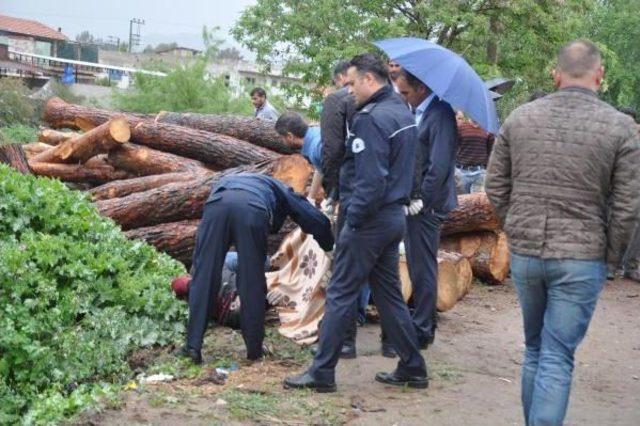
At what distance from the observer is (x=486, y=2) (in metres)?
22.5

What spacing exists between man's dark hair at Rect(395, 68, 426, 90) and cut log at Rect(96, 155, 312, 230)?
3.03 metres

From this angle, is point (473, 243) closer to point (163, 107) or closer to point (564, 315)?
point (564, 315)

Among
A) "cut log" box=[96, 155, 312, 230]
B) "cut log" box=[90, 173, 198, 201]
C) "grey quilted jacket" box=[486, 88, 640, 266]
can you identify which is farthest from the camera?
Result: "cut log" box=[90, 173, 198, 201]

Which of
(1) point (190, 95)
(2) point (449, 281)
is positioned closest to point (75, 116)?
(2) point (449, 281)

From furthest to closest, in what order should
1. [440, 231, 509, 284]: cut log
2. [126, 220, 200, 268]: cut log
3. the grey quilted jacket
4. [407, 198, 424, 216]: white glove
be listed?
[440, 231, 509, 284]: cut log
[126, 220, 200, 268]: cut log
[407, 198, 424, 216]: white glove
the grey quilted jacket

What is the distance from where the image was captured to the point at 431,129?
6.81m

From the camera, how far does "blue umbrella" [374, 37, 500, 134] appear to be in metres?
6.64

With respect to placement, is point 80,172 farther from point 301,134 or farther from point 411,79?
point 411,79

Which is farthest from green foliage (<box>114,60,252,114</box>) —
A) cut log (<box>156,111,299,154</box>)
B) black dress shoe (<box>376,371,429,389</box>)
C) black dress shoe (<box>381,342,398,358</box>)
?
black dress shoe (<box>376,371,429,389</box>)

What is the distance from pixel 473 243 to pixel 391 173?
501 centimetres

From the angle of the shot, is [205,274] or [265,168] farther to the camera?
[265,168]

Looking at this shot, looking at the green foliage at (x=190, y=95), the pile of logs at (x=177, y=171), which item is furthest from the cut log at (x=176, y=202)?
the green foliage at (x=190, y=95)

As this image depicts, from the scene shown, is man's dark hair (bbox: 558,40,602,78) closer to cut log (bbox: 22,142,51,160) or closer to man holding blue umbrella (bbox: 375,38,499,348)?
man holding blue umbrella (bbox: 375,38,499,348)

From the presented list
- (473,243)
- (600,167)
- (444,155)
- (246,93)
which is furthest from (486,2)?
(600,167)
